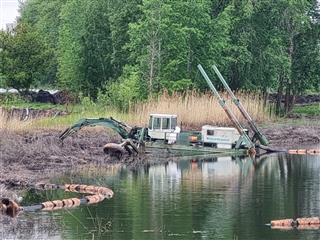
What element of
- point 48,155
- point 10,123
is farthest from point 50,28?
point 48,155

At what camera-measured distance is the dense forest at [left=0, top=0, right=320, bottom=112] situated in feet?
160

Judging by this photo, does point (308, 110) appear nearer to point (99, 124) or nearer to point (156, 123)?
point (156, 123)

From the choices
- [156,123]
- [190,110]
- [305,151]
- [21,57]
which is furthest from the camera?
[21,57]

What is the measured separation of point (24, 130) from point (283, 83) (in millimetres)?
29755

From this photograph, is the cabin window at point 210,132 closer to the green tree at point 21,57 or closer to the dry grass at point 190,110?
the dry grass at point 190,110

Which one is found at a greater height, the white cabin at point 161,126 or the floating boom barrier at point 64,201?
the white cabin at point 161,126

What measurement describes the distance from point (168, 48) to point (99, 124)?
55.0ft

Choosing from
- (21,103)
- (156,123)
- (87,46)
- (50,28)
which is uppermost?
(50,28)

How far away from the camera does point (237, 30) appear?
2137 inches

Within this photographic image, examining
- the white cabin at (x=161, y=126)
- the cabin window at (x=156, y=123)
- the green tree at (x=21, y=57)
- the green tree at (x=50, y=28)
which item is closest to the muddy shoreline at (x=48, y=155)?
Result: the white cabin at (x=161, y=126)

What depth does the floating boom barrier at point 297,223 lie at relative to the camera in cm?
1839

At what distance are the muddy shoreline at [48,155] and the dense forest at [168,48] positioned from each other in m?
12.4

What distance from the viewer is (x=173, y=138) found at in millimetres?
34312

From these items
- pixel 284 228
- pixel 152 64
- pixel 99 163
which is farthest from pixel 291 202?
pixel 152 64
